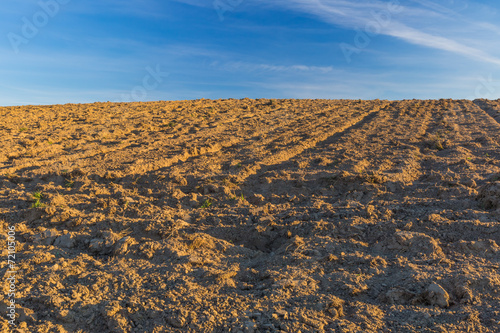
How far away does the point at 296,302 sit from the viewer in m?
3.21

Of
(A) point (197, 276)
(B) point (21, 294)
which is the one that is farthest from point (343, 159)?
(B) point (21, 294)

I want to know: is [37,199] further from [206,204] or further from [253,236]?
[253,236]

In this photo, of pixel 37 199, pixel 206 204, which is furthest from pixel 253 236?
pixel 37 199

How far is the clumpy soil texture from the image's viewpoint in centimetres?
311

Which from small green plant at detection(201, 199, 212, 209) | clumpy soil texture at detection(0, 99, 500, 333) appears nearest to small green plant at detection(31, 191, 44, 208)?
clumpy soil texture at detection(0, 99, 500, 333)

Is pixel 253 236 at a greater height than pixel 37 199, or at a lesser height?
lesser

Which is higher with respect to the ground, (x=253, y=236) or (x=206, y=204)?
(x=206, y=204)

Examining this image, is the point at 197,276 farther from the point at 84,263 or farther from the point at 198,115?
the point at 198,115

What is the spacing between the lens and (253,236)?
4.73m

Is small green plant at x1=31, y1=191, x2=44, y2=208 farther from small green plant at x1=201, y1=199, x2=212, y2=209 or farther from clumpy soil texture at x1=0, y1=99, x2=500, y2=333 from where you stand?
small green plant at x1=201, y1=199, x2=212, y2=209

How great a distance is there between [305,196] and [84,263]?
11.8 ft

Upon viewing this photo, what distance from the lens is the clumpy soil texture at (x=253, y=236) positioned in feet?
10.2

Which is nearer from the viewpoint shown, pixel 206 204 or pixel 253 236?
pixel 253 236

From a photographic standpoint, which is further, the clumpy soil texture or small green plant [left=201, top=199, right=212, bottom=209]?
small green plant [left=201, top=199, right=212, bottom=209]
